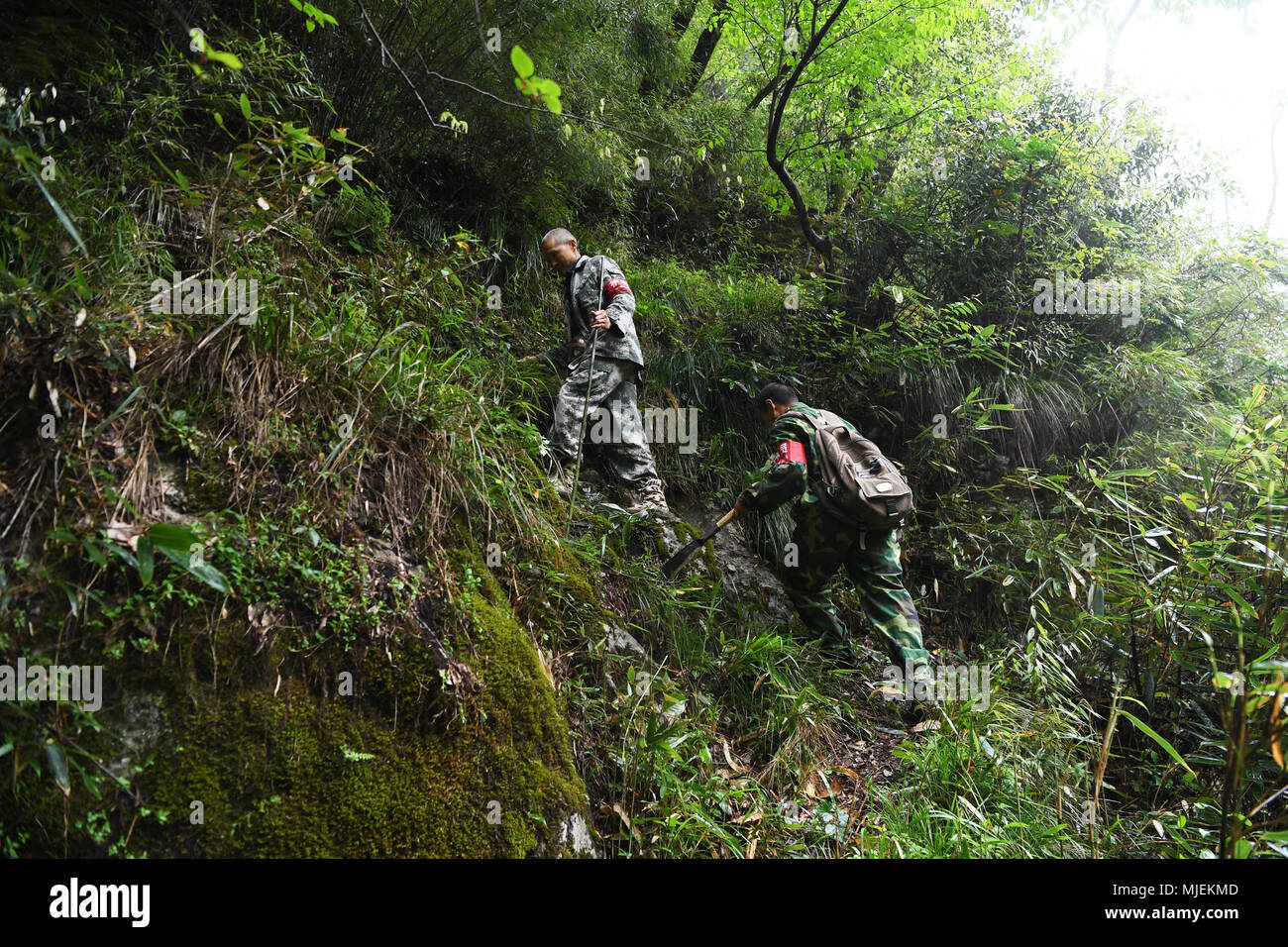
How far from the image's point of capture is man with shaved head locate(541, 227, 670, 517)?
462 cm

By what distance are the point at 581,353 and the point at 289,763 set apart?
11.0ft

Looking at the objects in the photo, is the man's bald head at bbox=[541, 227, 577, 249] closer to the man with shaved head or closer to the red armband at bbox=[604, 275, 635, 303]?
the man with shaved head

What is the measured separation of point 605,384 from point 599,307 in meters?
0.58

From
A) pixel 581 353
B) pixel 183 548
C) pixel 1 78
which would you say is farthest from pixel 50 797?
pixel 581 353

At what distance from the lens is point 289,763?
2.00 meters

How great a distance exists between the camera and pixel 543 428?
16.0ft

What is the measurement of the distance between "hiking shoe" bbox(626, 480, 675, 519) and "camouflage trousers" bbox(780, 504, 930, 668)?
0.99 metres

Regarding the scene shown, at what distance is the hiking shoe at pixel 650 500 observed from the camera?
4559mm

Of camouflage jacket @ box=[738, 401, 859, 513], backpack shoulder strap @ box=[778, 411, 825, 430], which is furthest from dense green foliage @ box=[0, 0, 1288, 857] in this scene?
backpack shoulder strap @ box=[778, 411, 825, 430]

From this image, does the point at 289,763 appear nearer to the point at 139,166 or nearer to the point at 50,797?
the point at 50,797
